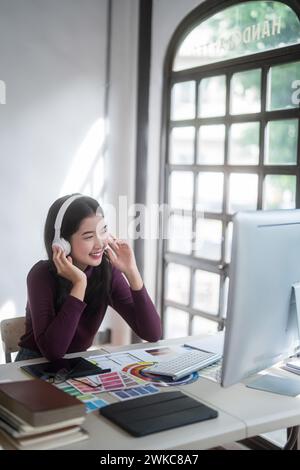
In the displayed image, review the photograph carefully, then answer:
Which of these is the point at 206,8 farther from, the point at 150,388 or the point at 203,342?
the point at 150,388

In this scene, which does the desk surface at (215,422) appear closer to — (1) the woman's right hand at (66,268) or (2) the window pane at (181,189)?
(1) the woman's right hand at (66,268)

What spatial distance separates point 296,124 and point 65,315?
1631mm

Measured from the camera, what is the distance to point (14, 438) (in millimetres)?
1398

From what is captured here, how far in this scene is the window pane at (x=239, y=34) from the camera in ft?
10.0

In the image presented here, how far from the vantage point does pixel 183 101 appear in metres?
3.84

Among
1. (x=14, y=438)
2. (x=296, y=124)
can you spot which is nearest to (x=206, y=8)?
(x=296, y=124)

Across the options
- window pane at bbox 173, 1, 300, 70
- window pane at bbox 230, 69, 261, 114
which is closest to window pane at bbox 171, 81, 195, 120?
window pane at bbox 173, 1, 300, 70

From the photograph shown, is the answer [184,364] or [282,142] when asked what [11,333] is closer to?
[184,364]

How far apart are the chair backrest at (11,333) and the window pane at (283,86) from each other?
5.61 feet

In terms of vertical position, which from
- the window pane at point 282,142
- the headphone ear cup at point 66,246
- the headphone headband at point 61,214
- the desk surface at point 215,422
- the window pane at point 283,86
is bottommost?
the desk surface at point 215,422

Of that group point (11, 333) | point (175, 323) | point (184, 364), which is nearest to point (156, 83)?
point (175, 323)

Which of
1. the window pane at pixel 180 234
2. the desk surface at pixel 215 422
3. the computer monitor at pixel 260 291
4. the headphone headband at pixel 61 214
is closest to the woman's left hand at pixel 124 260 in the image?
the headphone headband at pixel 61 214

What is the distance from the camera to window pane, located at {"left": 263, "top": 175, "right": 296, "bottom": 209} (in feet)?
9.95

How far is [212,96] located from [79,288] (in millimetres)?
1910
